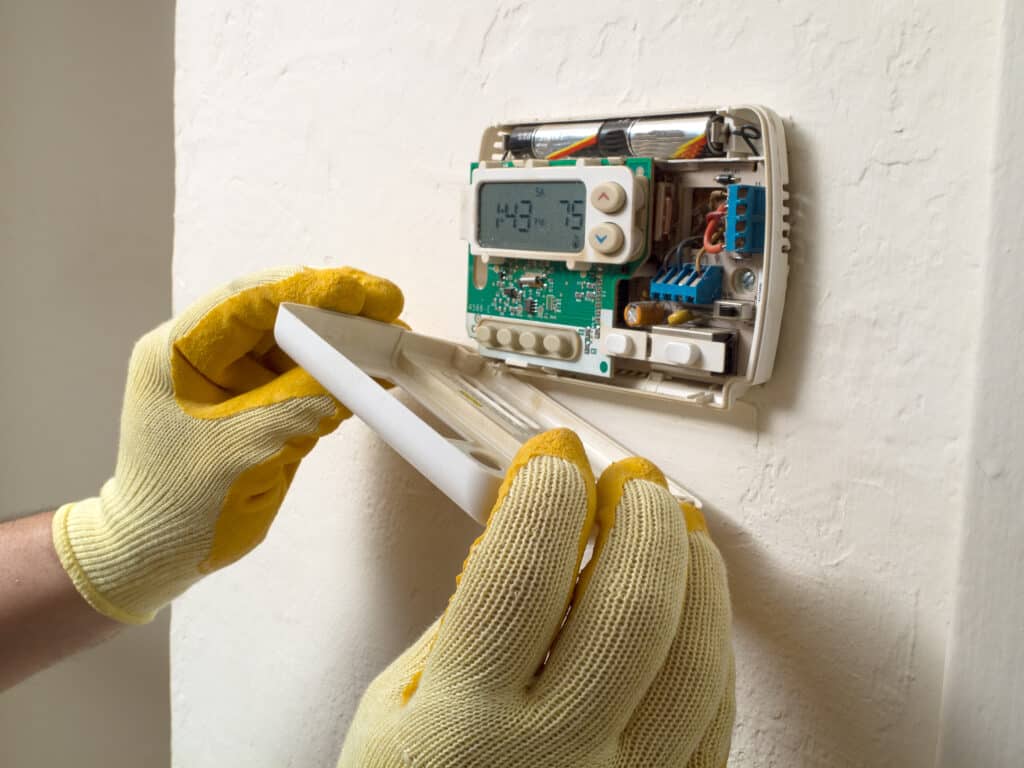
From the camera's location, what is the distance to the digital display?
0.57m

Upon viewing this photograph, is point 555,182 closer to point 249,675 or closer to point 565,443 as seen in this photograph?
point 565,443

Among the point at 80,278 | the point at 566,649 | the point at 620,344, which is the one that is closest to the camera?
the point at 566,649

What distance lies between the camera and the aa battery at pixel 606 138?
54 cm

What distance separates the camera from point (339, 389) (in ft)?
1.76

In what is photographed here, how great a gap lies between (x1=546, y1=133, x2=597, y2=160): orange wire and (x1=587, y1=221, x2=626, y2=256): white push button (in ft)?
0.23

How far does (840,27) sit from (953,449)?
0.81 ft

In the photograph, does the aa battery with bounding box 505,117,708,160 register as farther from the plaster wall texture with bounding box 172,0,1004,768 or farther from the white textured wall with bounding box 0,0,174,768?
the white textured wall with bounding box 0,0,174,768

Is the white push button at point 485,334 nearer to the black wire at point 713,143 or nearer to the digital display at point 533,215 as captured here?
the digital display at point 533,215

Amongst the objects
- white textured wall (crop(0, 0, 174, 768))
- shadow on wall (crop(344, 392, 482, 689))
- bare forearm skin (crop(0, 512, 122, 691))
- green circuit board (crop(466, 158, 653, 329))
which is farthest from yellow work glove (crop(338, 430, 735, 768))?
white textured wall (crop(0, 0, 174, 768))

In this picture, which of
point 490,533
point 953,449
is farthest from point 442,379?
point 953,449

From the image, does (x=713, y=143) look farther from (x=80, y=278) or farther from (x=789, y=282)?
(x=80, y=278)

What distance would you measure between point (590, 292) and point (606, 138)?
0.34 feet

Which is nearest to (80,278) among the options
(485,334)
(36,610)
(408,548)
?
(36,610)

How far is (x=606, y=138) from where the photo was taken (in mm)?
577
